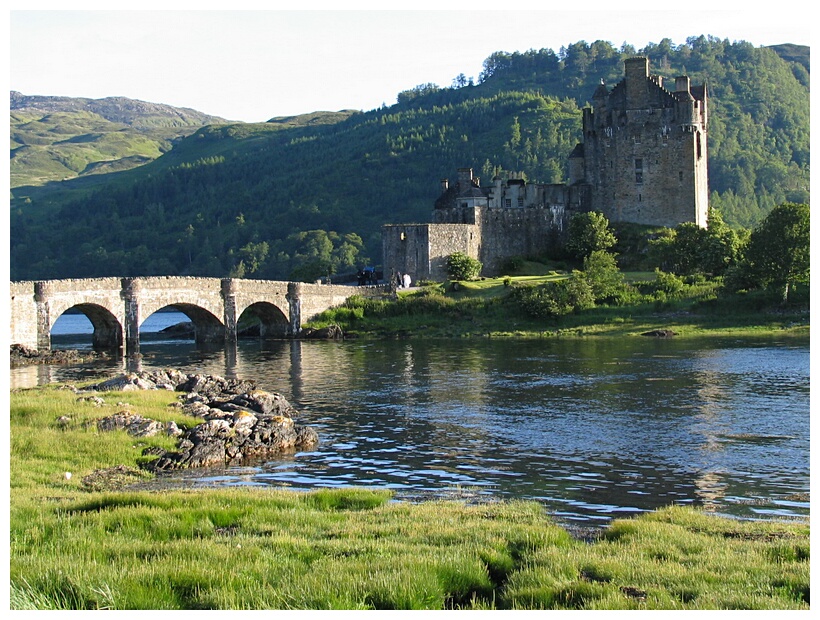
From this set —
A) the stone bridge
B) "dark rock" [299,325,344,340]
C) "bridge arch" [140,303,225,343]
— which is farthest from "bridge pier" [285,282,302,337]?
"bridge arch" [140,303,225,343]

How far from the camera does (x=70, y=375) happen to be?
48.9m

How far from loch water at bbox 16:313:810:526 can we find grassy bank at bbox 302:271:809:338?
30.2 feet

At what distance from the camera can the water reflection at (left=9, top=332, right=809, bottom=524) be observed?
24047mm

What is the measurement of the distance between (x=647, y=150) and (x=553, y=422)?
210 ft

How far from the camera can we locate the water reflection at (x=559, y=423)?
78.9ft

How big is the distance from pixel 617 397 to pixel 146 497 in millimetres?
24509

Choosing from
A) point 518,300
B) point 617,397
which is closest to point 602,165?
point 518,300

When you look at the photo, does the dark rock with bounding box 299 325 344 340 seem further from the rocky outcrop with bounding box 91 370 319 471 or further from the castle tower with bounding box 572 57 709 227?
the rocky outcrop with bounding box 91 370 319 471

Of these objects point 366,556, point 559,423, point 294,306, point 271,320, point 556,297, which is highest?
point 556,297

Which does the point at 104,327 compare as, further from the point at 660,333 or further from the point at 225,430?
the point at 225,430

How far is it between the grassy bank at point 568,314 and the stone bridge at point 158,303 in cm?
196

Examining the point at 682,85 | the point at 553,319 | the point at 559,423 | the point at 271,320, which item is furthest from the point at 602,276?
the point at 559,423

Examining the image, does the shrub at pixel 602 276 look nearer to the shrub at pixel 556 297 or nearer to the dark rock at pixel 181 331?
the shrub at pixel 556 297

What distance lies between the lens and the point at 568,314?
253 ft
